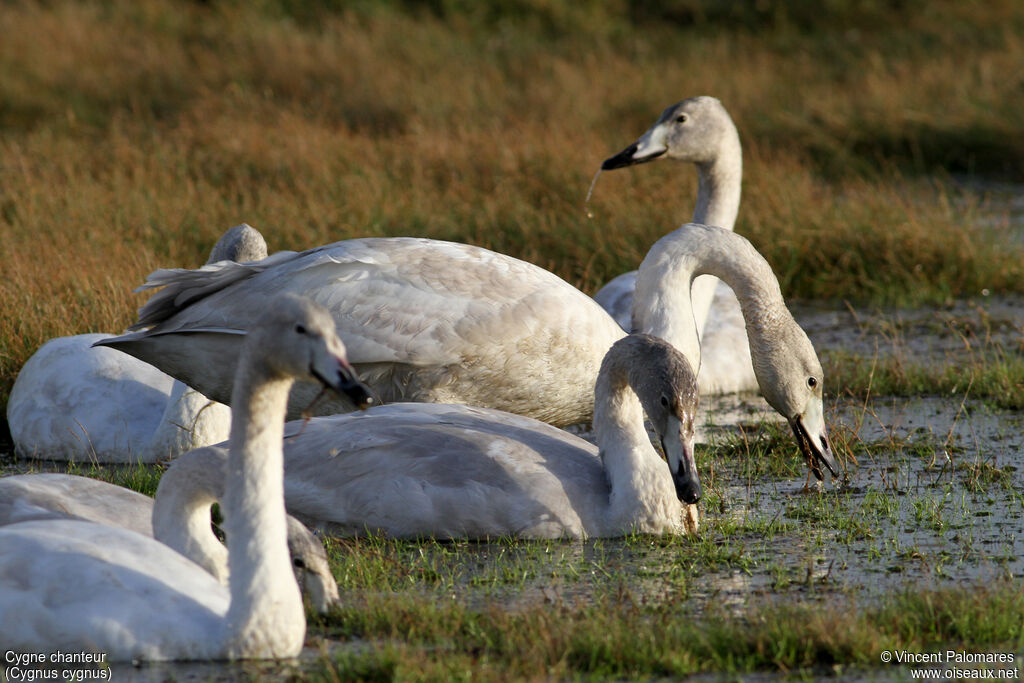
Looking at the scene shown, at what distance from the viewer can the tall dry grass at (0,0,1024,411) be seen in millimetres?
10414

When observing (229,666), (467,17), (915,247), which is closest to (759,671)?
(229,666)

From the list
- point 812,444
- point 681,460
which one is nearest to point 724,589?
point 681,460

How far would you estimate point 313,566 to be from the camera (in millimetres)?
4648

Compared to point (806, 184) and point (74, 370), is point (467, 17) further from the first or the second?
point (74, 370)

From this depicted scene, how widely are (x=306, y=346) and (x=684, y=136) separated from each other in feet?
16.2

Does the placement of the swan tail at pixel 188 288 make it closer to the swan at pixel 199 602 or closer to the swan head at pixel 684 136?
the swan at pixel 199 602

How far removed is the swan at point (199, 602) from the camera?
415 centimetres

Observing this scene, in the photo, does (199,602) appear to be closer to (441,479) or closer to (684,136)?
(441,479)

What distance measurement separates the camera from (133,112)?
49.5 ft

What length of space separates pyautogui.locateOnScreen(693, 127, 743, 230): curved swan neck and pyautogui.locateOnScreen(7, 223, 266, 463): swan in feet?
10.2

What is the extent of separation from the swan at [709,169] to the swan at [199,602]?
4398 millimetres

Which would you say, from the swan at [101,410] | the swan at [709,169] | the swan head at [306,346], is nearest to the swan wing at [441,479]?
the swan at [101,410]

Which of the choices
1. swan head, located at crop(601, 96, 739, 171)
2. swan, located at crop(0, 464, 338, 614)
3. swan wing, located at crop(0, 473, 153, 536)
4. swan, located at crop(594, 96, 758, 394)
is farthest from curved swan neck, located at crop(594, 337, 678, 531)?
swan head, located at crop(601, 96, 739, 171)

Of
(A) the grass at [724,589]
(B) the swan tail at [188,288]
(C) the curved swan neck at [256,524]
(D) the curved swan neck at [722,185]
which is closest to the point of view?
(C) the curved swan neck at [256,524]
